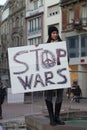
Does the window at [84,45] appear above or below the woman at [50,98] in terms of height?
above

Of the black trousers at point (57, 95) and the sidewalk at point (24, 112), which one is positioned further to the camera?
the sidewalk at point (24, 112)

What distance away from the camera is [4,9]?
3484 inches

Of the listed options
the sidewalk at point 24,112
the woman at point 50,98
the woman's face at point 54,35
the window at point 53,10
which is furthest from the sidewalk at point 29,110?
the window at point 53,10

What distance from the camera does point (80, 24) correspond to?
5478cm

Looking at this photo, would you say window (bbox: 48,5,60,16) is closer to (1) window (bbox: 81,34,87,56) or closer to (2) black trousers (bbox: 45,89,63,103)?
(1) window (bbox: 81,34,87,56)

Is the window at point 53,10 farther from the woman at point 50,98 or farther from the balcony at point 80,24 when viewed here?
the woman at point 50,98

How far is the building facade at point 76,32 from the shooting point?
54.4m

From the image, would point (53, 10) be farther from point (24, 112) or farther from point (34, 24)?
point (24, 112)

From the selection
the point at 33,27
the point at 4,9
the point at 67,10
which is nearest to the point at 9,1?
the point at 4,9

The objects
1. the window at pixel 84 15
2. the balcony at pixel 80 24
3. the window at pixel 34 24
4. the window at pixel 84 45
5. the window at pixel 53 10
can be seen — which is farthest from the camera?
the window at pixel 34 24

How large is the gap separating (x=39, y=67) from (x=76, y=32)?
4581cm

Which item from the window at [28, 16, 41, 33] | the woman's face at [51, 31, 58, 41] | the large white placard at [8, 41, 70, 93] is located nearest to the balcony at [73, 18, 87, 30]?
the window at [28, 16, 41, 33]

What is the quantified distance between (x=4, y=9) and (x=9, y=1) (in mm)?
7030

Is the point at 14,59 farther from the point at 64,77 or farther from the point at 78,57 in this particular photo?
the point at 78,57
